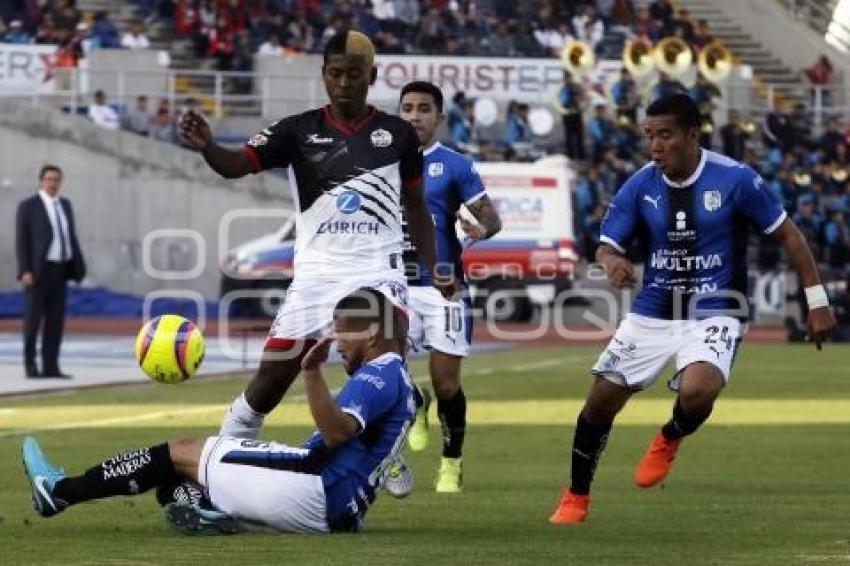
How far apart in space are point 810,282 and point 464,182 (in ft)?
10.1

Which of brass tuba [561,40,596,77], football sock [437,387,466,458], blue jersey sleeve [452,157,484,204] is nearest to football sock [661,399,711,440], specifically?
football sock [437,387,466,458]

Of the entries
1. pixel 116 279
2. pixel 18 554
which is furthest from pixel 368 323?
pixel 116 279

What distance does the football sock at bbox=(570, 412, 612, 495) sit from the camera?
12781mm

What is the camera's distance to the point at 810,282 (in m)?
13.0

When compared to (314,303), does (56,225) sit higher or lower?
lower

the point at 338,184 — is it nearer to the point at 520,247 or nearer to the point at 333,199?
the point at 333,199

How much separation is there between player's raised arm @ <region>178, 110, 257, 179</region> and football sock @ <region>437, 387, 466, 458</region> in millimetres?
2852

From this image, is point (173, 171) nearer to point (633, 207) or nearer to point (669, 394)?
point (669, 394)

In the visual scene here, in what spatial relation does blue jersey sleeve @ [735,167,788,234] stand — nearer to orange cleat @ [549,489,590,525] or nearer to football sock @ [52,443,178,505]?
orange cleat @ [549,489,590,525]

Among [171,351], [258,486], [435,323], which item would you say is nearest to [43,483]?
[258,486]

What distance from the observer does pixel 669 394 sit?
25.7 metres

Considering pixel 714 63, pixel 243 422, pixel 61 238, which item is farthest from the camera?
pixel 714 63

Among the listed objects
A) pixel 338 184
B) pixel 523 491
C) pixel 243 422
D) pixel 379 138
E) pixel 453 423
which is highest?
pixel 379 138

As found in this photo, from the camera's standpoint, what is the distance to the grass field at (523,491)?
10773mm
